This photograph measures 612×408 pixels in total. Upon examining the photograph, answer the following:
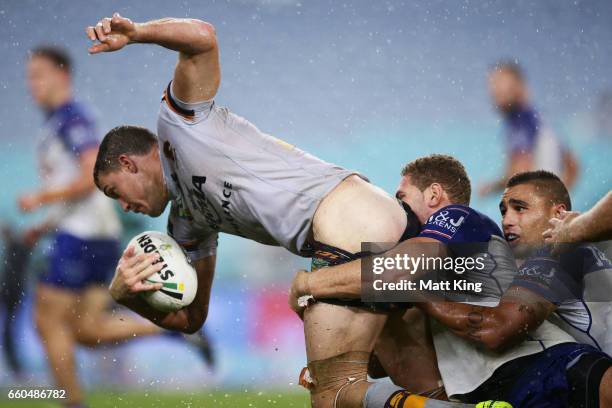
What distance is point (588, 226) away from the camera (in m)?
2.23

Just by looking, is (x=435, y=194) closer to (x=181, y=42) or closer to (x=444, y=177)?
(x=444, y=177)

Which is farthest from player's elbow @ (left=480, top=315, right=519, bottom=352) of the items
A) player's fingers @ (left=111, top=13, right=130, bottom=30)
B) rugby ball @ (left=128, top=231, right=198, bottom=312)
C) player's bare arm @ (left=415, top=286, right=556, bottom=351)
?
player's fingers @ (left=111, top=13, right=130, bottom=30)

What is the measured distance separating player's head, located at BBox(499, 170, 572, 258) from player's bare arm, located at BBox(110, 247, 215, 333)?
3.93 feet

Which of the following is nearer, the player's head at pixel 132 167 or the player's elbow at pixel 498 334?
the player's elbow at pixel 498 334

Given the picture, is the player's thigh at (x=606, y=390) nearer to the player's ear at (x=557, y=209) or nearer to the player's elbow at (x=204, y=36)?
the player's ear at (x=557, y=209)

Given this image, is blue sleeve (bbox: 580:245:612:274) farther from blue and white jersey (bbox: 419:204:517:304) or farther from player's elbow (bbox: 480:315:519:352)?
player's elbow (bbox: 480:315:519:352)

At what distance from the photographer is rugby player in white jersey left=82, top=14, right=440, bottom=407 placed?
94.0 inches

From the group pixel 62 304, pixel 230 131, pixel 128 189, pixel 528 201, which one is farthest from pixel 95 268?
pixel 528 201

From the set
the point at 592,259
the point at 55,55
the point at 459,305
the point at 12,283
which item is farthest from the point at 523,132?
the point at 12,283

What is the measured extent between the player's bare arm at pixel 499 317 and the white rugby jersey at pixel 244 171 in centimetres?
54

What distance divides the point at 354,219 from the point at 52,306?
8.99 feet

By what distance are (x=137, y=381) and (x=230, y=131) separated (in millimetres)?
3353

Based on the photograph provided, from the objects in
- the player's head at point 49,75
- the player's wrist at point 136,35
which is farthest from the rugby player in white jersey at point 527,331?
the player's head at point 49,75

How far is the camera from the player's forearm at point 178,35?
91.1 inches
